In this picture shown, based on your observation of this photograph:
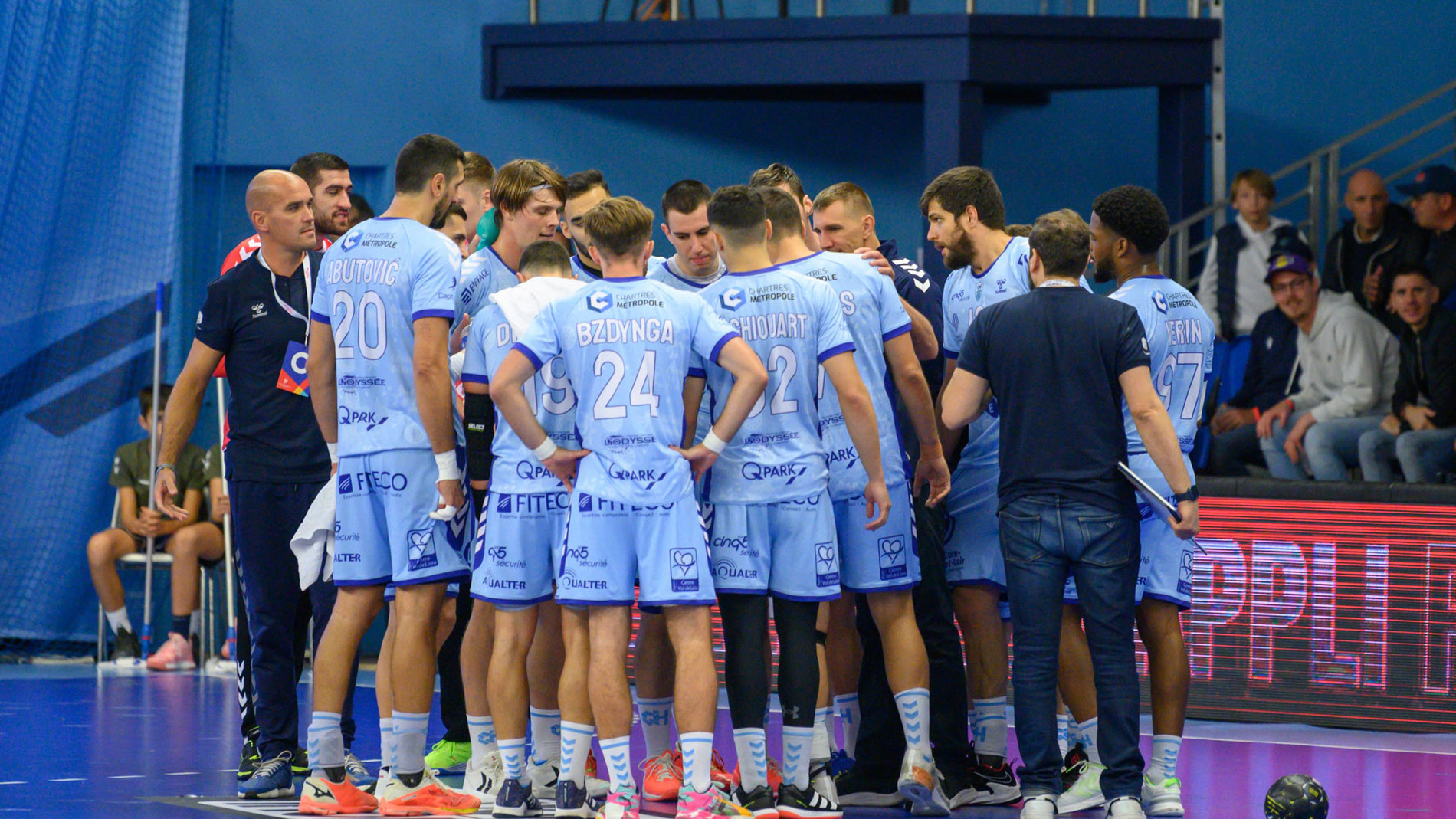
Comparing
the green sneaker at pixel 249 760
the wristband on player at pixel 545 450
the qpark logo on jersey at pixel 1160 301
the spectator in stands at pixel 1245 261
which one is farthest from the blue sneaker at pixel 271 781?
the spectator in stands at pixel 1245 261

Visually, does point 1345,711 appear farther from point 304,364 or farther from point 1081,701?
point 304,364

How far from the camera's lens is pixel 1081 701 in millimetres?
6199

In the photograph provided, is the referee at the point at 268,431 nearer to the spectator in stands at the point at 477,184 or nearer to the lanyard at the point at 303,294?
the lanyard at the point at 303,294

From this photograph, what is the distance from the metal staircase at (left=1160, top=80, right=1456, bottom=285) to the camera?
38.1 feet

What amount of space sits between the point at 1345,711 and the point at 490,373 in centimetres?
499

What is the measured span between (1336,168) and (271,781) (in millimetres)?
8573

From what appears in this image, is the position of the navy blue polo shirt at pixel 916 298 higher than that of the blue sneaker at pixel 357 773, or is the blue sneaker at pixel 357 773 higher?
the navy blue polo shirt at pixel 916 298

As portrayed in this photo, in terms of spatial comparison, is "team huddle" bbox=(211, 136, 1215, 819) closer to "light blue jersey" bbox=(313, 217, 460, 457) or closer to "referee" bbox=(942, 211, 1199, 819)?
"light blue jersey" bbox=(313, 217, 460, 457)

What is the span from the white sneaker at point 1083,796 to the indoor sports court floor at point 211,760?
0.09 metres

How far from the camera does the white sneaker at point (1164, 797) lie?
597 centimetres

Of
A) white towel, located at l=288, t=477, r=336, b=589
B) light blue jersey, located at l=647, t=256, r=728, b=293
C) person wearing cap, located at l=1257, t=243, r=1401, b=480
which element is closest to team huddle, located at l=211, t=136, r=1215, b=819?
white towel, located at l=288, t=477, r=336, b=589

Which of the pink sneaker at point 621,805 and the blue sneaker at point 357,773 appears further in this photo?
the blue sneaker at point 357,773

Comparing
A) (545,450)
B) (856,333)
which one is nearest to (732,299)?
(856,333)

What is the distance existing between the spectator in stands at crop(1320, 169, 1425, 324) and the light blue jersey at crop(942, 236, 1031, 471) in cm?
533
